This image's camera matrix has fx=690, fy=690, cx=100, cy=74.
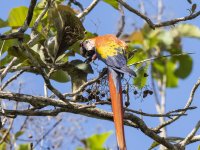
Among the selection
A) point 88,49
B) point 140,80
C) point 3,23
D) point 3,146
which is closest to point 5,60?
point 3,23

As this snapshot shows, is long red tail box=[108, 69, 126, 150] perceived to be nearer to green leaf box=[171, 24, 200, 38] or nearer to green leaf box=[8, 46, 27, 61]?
green leaf box=[8, 46, 27, 61]

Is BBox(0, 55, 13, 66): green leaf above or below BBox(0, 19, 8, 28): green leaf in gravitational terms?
below

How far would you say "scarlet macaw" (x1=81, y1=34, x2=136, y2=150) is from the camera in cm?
201

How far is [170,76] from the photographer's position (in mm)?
5336

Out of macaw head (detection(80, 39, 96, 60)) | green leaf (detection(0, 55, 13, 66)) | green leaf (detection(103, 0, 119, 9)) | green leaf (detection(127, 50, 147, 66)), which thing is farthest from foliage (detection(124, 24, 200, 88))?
macaw head (detection(80, 39, 96, 60))

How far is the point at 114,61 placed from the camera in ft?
7.38

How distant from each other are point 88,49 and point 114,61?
14 centimetres

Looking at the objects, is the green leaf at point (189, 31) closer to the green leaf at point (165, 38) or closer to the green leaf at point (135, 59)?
the green leaf at point (165, 38)

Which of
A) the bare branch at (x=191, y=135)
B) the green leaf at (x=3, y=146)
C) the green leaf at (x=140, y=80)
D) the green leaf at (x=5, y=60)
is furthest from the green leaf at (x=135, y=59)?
the green leaf at (x=3, y=146)

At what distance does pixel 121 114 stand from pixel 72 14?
49 centimetres

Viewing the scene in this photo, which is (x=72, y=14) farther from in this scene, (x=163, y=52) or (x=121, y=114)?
(x=163, y=52)

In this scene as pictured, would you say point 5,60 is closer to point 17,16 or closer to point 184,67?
point 17,16

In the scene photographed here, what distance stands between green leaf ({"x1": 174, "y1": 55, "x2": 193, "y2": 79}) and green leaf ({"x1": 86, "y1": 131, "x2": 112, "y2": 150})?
2.88 meters

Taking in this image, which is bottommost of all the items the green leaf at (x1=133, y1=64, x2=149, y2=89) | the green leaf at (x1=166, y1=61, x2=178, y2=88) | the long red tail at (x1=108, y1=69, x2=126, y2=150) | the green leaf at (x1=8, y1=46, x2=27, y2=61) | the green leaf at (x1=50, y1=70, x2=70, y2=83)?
the long red tail at (x1=108, y1=69, x2=126, y2=150)
